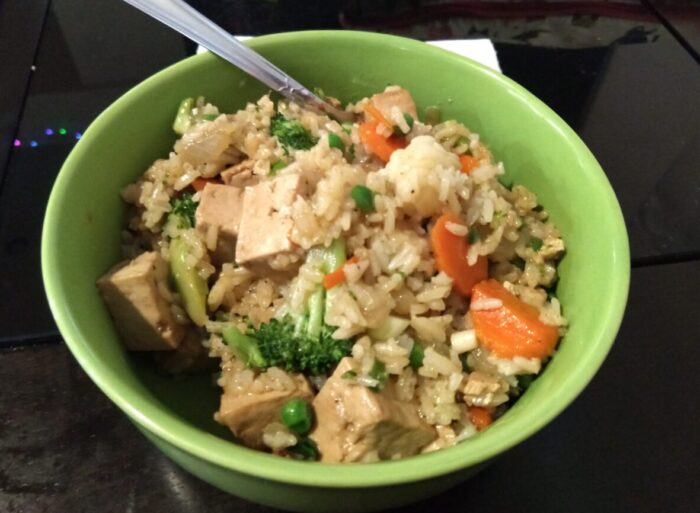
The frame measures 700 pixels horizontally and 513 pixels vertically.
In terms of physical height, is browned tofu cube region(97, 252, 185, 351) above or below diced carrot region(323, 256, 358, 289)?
below

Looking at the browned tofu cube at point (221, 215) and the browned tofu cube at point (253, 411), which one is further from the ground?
the browned tofu cube at point (221, 215)

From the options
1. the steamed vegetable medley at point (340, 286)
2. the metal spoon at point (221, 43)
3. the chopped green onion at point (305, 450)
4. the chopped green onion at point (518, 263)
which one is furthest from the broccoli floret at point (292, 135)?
the chopped green onion at point (305, 450)

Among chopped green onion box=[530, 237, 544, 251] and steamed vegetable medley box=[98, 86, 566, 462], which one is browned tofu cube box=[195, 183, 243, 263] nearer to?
steamed vegetable medley box=[98, 86, 566, 462]

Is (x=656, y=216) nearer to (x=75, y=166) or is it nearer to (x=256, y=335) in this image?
(x=256, y=335)

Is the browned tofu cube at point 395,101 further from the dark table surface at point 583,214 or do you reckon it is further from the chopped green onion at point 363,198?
the dark table surface at point 583,214

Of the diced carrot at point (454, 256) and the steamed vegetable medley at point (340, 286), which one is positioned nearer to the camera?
the steamed vegetable medley at point (340, 286)

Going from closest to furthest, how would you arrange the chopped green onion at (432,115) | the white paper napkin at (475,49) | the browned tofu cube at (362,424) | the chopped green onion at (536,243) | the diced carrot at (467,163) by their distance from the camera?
the browned tofu cube at (362,424), the chopped green onion at (536,243), the diced carrot at (467,163), the chopped green onion at (432,115), the white paper napkin at (475,49)

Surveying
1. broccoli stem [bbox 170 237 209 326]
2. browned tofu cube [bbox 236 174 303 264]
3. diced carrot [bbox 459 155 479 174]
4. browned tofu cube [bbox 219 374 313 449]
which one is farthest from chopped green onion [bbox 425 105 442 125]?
browned tofu cube [bbox 219 374 313 449]

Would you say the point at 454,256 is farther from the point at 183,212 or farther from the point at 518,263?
the point at 183,212
